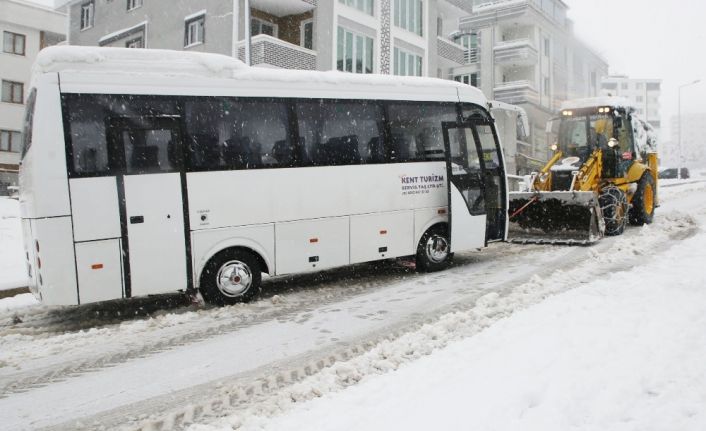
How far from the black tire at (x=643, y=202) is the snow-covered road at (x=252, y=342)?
490 centimetres

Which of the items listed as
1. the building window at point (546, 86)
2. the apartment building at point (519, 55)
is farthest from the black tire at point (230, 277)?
the building window at point (546, 86)

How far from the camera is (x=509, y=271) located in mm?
9336

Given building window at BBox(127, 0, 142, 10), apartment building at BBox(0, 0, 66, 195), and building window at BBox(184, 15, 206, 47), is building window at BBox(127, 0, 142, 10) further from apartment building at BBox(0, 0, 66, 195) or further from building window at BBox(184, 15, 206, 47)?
apartment building at BBox(0, 0, 66, 195)

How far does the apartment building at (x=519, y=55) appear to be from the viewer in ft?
122

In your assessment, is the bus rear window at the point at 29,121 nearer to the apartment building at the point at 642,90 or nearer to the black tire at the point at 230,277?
the black tire at the point at 230,277

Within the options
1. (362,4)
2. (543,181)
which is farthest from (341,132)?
(362,4)

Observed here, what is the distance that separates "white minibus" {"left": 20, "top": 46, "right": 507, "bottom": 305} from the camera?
6.72 meters

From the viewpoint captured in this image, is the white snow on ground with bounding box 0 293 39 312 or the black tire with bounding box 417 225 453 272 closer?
the white snow on ground with bounding box 0 293 39 312

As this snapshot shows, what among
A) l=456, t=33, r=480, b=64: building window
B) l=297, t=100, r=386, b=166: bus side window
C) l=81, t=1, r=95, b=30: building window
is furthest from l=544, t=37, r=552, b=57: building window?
l=297, t=100, r=386, b=166: bus side window

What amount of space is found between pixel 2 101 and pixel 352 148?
111 ft

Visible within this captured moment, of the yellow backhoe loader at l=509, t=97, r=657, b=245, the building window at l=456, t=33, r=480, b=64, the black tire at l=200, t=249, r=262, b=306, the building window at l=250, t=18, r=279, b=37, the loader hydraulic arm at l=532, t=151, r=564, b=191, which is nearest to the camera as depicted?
the black tire at l=200, t=249, r=262, b=306

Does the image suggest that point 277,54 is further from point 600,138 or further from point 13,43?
point 13,43

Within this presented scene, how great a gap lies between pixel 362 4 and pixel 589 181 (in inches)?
577

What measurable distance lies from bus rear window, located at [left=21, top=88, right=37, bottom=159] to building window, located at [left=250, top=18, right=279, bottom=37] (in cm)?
1585
